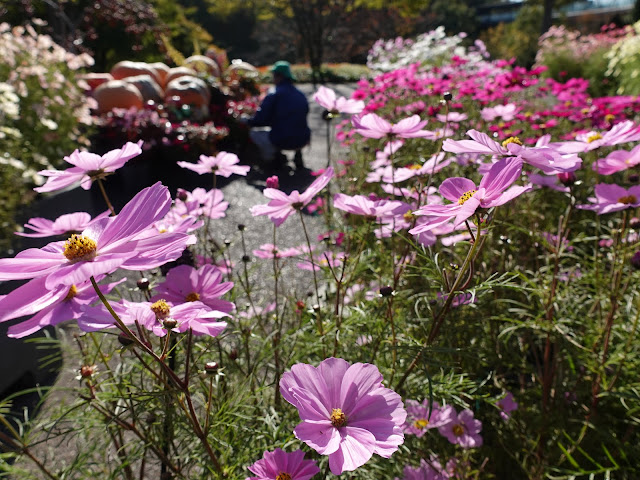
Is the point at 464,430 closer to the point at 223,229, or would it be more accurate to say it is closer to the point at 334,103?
the point at 334,103

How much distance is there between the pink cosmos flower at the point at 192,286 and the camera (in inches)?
29.8

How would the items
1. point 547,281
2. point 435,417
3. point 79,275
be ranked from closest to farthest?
point 79,275 → point 435,417 → point 547,281

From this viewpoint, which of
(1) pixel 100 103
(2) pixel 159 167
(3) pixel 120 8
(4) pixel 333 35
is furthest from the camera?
(4) pixel 333 35

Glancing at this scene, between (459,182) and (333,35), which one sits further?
(333,35)

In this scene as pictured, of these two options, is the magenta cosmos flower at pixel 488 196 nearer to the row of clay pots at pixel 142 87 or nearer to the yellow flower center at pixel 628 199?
the yellow flower center at pixel 628 199

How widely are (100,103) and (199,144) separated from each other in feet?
4.74

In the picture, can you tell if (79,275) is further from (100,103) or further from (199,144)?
(100,103)

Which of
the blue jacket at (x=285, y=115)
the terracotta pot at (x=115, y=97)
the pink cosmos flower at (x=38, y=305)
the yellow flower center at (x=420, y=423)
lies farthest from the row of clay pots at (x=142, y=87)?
the pink cosmos flower at (x=38, y=305)

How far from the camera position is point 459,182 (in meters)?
0.64

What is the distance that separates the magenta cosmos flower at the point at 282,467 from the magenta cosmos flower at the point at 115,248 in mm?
321

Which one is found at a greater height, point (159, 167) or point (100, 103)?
point (100, 103)

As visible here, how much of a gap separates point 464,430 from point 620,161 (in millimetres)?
742

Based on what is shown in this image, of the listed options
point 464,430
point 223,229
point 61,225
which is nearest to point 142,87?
point 223,229

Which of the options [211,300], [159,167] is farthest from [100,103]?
[211,300]
